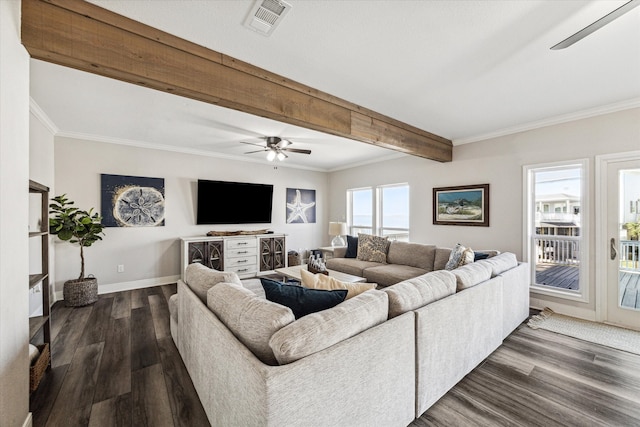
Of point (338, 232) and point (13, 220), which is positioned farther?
point (338, 232)

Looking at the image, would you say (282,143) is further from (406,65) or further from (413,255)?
(413,255)

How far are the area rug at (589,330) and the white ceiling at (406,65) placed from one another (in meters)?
2.48

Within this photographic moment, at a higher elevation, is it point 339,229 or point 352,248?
point 339,229

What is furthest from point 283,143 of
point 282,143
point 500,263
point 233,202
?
point 500,263

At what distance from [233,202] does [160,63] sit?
3762mm

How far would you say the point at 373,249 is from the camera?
462cm

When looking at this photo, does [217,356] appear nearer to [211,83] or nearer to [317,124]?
[211,83]

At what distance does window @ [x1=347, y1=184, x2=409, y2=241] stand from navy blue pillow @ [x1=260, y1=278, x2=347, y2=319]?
13.5 feet

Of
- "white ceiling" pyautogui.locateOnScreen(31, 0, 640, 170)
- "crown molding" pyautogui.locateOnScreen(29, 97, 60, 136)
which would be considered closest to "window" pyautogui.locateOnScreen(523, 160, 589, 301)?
"white ceiling" pyautogui.locateOnScreen(31, 0, 640, 170)

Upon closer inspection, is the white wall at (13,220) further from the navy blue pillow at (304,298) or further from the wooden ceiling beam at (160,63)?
the navy blue pillow at (304,298)

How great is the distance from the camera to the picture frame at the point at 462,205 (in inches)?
163

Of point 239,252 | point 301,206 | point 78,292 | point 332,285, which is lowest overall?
point 78,292

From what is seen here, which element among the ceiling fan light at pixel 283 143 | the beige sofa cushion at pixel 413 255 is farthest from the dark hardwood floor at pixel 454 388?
the ceiling fan light at pixel 283 143

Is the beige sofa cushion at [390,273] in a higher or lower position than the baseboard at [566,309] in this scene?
higher
